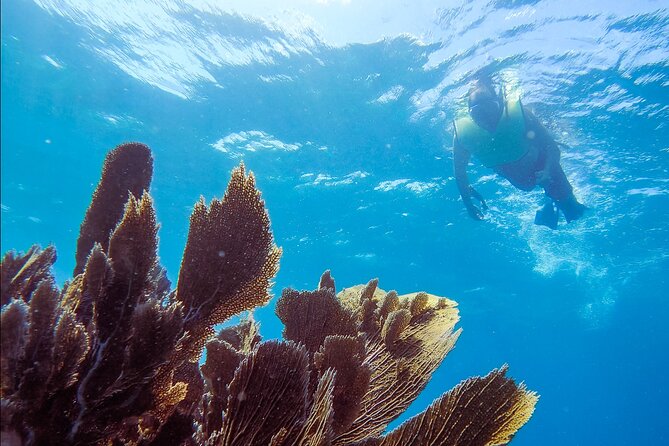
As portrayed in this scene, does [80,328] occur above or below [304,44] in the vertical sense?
below

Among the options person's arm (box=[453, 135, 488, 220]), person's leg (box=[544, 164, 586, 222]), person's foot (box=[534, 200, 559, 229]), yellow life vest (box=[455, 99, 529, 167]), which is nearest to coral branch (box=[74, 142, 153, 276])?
person's arm (box=[453, 135, 488, 220])

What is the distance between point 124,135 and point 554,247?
3092cm

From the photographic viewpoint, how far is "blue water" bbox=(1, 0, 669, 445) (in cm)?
1347

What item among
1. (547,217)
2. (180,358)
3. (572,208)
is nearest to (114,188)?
(180,358)

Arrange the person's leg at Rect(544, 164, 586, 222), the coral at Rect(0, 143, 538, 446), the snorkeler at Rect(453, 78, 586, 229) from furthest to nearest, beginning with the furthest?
the person's leg at Rect(544, 164, 586, 222)
the snorkeler at Rect(453, 78, 586, 229)
the coral at Rect(0, 143, 538, 446)

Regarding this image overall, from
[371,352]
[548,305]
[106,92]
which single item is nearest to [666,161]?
[371,352]

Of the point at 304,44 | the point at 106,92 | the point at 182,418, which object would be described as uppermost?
the point at 106,92

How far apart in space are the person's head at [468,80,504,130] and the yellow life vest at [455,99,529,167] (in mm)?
235

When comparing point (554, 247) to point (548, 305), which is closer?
point (554, 247)

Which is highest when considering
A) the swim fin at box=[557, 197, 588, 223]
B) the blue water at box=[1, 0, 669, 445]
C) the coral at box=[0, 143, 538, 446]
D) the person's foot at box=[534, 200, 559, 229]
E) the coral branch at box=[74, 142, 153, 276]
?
the blue water at box=[1, 0, 669, 445]

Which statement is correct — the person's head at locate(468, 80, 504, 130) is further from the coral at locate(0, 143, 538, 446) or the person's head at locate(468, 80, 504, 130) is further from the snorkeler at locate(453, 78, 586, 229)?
the coral at locate(0, 143, 538, 446)

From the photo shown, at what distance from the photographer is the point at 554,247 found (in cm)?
2875

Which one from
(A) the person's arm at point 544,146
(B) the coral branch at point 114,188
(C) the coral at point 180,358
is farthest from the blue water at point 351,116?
(B) the coral branch at point 114,188

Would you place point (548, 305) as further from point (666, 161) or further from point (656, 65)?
point (656, 65)
